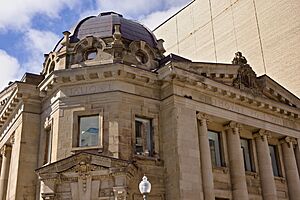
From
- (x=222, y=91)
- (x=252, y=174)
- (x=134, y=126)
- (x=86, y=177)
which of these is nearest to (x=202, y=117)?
(x=222, y=91)

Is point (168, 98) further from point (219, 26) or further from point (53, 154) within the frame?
point (219, 26)

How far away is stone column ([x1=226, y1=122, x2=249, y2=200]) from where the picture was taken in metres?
22.8

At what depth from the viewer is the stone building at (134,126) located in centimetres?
2019

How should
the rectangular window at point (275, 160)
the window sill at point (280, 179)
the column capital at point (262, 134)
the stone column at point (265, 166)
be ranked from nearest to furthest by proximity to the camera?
the stone column at point (265, 166) < the column capital at point (262, 134) < the window sill at point (280, 179) < the rectangular window at point (275, 160)

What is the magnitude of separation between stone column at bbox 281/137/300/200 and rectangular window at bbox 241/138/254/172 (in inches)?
103

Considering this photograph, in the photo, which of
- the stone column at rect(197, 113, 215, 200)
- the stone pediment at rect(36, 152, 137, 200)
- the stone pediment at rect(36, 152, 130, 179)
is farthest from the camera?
the stone column at rect(197, 113, 215, 200)

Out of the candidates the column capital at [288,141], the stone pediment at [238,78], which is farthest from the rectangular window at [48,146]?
the column capital at [288,141]

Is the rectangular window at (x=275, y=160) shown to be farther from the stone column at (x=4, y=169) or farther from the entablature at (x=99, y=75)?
the stone column at (x=4, y=169)

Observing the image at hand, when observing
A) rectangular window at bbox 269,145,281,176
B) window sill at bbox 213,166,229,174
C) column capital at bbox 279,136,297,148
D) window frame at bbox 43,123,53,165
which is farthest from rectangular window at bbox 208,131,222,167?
window frame at bbox 43,123,53,165

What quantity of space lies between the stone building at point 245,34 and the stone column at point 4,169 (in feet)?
66.3

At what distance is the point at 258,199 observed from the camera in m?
24.2

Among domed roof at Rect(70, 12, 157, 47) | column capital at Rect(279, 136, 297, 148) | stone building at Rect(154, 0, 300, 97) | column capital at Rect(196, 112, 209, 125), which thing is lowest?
column capital at Rect(279, 136, 297, 148)

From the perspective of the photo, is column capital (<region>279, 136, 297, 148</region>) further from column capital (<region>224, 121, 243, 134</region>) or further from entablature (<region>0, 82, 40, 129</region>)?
entablature (<region>0, 82, 40, 129</region>)

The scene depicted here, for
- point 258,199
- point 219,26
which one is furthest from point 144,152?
point 219,26
